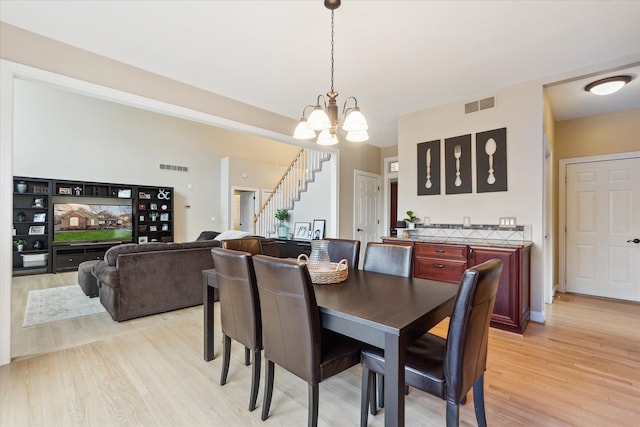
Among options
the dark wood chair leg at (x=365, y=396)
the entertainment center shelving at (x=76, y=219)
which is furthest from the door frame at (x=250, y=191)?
the dark wood chair leg at (x=365, y=396)

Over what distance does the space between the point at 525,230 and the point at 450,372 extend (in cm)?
278

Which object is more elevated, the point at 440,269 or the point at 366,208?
the point at 366,208

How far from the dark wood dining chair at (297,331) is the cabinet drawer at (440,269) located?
2.06 m

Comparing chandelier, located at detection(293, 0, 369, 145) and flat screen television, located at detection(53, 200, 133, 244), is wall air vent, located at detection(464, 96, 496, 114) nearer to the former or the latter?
chandelier, located at detection(293, 0, 369, 145)

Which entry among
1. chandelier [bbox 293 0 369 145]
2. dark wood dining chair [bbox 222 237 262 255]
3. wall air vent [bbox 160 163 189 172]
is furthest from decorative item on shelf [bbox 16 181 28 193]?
chandelier [bbox 293 0 369 145]

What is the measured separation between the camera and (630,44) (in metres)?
2.61

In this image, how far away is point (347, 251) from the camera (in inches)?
101

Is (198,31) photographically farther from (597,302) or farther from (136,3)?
(597,302)

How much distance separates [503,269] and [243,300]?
2694 mm

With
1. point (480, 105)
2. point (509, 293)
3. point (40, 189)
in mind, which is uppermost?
point (480, 105)

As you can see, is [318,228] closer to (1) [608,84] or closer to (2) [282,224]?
(2) [282,224]

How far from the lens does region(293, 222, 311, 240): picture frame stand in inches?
245

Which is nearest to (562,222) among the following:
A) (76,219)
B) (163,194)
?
(163,194)

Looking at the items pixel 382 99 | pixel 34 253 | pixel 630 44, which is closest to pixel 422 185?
pixel 382 99
